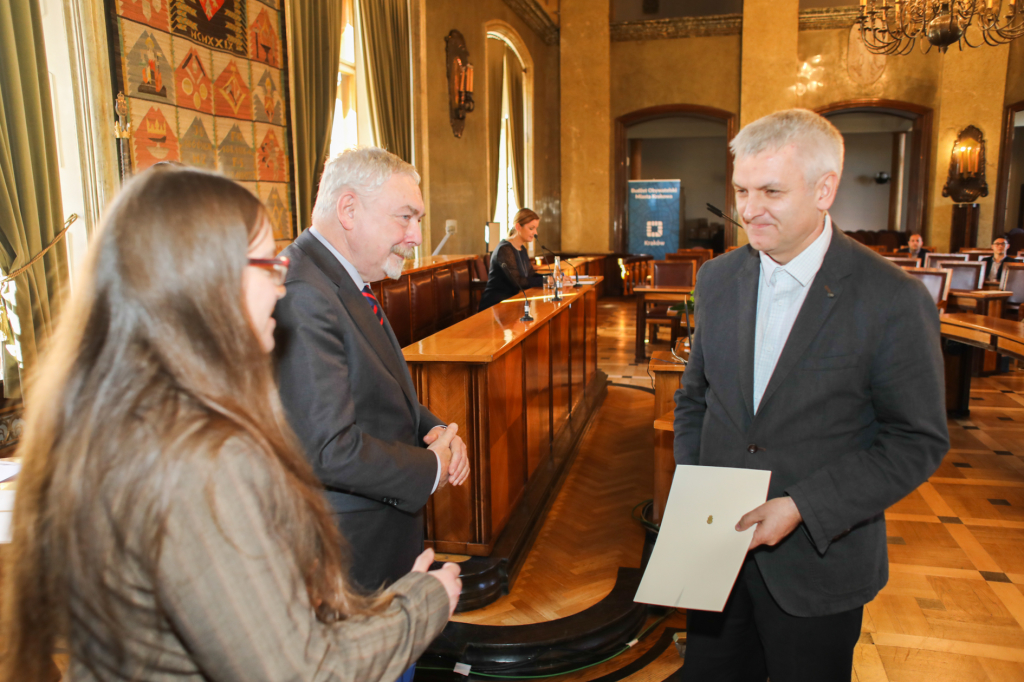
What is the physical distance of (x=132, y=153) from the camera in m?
3.70

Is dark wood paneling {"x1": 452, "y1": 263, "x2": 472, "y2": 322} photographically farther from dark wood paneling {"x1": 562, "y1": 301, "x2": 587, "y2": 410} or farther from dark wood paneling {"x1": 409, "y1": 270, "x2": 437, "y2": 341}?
dark wood paneling {"x1": 562, "y1": 301, "x2": 587, "y2": 410}

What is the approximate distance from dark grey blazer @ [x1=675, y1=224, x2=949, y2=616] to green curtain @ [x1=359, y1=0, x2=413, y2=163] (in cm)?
563

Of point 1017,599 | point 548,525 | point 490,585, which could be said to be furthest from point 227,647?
point 1017,599

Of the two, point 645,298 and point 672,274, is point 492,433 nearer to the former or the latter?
point 645,298

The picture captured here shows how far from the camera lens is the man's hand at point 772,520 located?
4.38 feet

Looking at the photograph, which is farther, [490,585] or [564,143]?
[564,143]

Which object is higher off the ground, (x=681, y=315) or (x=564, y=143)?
(x=564, y=143)

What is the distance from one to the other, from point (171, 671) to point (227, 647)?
89mm

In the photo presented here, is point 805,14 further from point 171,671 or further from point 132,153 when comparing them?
point 171,671

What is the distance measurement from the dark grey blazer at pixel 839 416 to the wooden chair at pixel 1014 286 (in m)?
7.02

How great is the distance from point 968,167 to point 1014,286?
245 inches

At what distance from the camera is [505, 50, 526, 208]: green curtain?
1177 cm

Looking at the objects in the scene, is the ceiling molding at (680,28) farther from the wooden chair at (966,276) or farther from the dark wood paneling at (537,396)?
the dark wood paneling at (537,396)

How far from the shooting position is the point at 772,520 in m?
1.33
